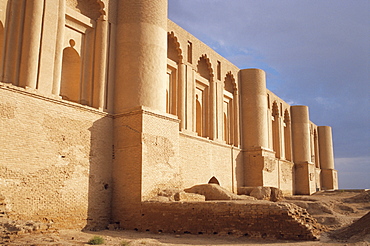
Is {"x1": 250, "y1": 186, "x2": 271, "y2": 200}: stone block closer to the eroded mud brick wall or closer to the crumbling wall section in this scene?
the crumbling wall section

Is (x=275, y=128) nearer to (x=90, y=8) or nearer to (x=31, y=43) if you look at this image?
(x=90, y=8)

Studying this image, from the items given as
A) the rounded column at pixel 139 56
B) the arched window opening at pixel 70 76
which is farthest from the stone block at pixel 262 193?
the arched window opening at pixel 70 76

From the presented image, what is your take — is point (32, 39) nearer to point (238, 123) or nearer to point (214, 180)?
point (214, 180)

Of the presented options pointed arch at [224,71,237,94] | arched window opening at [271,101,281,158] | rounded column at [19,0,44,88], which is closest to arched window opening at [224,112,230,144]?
pointed arch at [224,71,237,94]

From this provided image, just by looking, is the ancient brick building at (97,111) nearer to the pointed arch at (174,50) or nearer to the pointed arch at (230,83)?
the pointed arch at (174,50)

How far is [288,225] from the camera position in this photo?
8.82 metres

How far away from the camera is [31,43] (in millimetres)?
10305

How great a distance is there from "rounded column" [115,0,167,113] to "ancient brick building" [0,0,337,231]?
0.11 ft

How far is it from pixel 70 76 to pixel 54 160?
363cm

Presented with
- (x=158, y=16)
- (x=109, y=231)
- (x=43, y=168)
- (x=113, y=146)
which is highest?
(x=158, y=16)

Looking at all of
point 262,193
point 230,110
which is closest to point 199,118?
point 230,110

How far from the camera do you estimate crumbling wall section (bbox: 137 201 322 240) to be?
29.0 ft

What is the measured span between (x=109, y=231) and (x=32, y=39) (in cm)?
570

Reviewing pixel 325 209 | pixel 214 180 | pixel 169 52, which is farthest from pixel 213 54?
pixel 325 209
